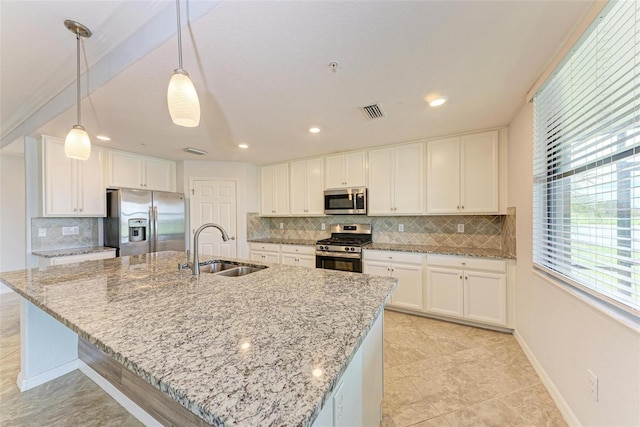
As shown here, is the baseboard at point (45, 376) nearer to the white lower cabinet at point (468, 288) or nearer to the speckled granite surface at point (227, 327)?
the speckled granite surface at point (227, 327)

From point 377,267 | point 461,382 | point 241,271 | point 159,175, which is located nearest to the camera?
point 461,382

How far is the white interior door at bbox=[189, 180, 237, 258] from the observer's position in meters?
4.20

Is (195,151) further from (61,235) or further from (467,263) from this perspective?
(467,263)

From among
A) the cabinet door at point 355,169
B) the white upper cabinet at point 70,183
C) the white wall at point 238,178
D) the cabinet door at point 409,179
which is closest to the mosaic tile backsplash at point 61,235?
the white upper cabinet at point 70,183

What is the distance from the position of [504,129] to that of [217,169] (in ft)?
13.9

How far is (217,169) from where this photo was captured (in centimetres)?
434

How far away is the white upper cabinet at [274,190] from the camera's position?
4.37 m

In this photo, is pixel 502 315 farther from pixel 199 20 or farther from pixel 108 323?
pixel 199 20

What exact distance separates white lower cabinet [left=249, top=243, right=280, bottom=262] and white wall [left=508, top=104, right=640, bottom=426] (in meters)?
3.26

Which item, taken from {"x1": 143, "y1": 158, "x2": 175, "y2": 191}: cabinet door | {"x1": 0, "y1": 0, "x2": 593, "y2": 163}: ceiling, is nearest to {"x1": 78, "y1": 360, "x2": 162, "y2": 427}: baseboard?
{"x1": 0, "y1": 0, "x2": 593, "y2": 163}: ceiling

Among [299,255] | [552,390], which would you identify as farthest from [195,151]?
[552,390]

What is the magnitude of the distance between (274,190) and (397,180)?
2229mm

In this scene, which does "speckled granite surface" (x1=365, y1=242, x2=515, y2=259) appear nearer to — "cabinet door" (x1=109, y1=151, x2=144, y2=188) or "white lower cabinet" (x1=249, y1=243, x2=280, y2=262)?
"white lower cabinet" (x1=249, y1=243, x2=280, y2=262)

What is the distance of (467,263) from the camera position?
2.75 m
